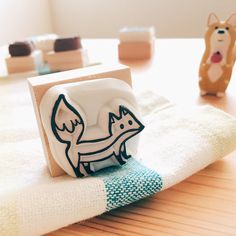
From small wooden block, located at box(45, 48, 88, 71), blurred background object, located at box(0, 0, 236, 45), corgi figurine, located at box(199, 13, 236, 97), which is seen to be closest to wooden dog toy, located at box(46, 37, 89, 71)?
small wooden block, located at box(45, 48, 88, 71)

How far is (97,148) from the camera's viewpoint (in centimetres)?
37

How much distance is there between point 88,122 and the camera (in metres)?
0.36

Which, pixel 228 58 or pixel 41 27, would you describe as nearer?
pixel 228 58

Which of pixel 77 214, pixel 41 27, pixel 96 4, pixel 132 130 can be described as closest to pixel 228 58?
pixel 132 130

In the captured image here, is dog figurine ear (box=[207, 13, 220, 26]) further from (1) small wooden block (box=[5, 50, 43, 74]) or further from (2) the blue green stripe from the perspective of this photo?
(1) small wooden block (box=[5, 50, 43, 74])

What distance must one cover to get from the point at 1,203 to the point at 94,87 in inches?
6.3

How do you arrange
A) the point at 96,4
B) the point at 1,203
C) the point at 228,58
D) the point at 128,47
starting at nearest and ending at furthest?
the point at 1,203 < the point at 228,58 < the point at 128,47 < the point at 96,4

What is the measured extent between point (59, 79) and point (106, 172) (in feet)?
0.42

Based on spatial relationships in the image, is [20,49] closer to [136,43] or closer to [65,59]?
[65,59]

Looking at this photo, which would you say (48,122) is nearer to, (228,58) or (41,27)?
(228,58)

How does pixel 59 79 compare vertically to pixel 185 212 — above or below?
above

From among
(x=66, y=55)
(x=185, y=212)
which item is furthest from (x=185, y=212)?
(x=66, y=55)

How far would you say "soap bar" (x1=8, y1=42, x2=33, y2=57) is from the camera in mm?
882

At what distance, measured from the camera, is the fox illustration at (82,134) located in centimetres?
34
